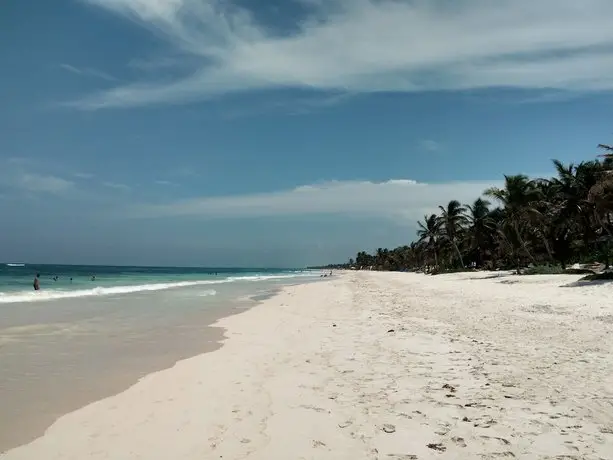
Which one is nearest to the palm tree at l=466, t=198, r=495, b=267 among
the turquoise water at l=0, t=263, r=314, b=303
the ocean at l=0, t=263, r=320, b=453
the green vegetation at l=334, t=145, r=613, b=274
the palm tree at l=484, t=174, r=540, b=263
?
the green vegetation at l=334, t=145, r=613, b=274

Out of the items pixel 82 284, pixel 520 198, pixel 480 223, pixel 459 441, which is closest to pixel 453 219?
pixel 480 223

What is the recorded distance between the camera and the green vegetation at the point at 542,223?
109ft

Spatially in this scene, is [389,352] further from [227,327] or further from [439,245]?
[439,245]

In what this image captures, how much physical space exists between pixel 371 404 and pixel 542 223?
4221 centimetres

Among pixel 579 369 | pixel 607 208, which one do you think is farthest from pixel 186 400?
pixel 607 208

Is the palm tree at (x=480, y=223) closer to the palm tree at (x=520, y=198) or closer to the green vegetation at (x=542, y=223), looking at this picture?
the green vegetation at (x=542, y=223)

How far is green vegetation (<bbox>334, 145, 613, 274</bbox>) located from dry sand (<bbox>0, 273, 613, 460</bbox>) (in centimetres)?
2069

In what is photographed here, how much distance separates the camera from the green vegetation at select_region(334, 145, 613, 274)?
3338 cm

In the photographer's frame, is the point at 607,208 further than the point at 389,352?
Yes

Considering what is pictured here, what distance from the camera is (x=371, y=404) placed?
6.07 m

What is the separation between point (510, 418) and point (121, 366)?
726 cm

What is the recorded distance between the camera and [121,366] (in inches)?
370

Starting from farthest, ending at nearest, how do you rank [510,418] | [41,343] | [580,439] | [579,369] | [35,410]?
[41,343]
[579,369]
[35,410]
[510,418]
[580,439]

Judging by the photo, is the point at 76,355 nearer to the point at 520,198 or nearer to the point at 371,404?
the point at 371,404
